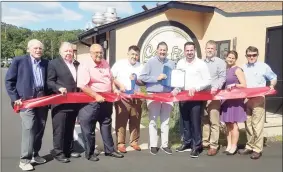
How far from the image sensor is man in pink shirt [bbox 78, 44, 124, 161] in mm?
4504

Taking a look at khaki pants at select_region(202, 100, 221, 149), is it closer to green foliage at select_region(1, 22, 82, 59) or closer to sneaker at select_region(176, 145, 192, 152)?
sneaker at select_region(176, 145, 192, 152)

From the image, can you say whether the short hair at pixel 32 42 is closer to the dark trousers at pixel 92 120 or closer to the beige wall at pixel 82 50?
the beige wall at pixel 82 50

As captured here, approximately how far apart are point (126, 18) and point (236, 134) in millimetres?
5040

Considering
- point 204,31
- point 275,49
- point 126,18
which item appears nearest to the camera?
point 275,49

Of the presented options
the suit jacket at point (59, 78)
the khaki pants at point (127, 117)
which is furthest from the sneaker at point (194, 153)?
the suit jacket at point (59, 78)

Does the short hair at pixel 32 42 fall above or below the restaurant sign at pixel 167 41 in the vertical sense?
below

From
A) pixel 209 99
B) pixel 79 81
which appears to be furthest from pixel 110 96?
pixel 209 99

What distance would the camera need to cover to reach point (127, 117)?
17.1ft

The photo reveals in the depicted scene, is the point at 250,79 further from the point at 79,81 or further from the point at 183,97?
the point at 79,81

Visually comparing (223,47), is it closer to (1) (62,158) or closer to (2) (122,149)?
(2) (122,149)

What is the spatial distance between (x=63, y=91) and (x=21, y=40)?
1057mm

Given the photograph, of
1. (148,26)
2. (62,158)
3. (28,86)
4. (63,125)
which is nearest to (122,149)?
(62,158)

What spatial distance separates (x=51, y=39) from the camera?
→ 4766 millimetres

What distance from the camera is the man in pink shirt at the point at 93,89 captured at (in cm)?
450
